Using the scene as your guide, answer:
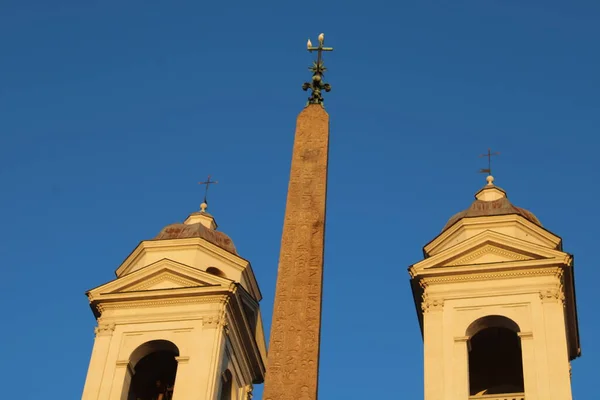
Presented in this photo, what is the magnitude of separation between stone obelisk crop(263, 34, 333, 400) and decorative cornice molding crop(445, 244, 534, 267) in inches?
485

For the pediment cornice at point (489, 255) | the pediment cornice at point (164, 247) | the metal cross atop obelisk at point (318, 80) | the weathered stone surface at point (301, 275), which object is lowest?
the weathered stone surface at point (301, 275)

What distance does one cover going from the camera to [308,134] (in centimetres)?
1916

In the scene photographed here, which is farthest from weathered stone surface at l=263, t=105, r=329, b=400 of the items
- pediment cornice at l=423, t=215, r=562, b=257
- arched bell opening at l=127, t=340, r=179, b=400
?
arched bell opening at l=127, t=340, r=179, b=400

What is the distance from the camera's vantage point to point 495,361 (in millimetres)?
32312

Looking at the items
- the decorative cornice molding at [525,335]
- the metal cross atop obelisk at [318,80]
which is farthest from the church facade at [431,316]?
the metal cross atop obelisk at [318,80]

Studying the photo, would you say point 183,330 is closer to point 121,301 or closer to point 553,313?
point 121,301

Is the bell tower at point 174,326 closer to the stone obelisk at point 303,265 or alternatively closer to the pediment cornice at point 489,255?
the pediment cornice at point 489,255

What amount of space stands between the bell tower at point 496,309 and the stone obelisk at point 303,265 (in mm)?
11217

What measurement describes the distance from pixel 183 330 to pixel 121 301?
5.65ft

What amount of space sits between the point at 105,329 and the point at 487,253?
350 inches

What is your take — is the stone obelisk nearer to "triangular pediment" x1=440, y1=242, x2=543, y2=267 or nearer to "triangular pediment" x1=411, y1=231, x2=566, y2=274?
"triangular pediment" x1=411, y1=231, x2=566, y2=274

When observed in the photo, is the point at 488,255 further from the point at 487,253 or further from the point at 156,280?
the point at 156,280

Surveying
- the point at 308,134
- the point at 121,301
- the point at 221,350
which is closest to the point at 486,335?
the point at 221,350

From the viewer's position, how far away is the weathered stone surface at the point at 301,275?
53.8ft
